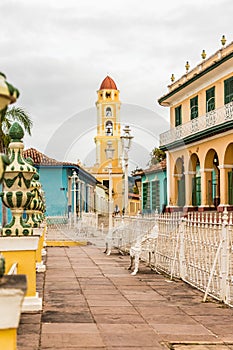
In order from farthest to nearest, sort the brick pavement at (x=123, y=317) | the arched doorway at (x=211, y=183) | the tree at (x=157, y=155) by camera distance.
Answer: the tree at (x=157, y=155), the arched doorway at (x=211, y=183), the brick pavement at (x=123, y=317)

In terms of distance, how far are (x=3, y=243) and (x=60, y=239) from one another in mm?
16676

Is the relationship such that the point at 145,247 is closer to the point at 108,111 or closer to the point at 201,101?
the point at 201,101

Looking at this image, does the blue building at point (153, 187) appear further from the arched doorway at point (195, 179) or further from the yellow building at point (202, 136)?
the arched doorway at point (195, 179)

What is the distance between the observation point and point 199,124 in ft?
86.2

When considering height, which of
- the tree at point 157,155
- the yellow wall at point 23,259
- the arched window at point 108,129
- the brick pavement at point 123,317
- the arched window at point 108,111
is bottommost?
the brick pavement at point 123,317

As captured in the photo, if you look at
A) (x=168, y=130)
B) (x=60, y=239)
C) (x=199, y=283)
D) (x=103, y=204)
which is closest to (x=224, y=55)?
(x=168, y=130)

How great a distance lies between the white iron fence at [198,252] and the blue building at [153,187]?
21.6m

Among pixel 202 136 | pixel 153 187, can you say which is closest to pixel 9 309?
pixel 202 136

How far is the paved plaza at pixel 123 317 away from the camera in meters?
5.75

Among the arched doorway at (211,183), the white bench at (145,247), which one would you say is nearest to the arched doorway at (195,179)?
the arched doorway at (211,183)

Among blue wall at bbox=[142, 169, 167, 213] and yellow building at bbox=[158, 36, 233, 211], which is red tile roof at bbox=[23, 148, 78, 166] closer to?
blue wall at bbox=[142, 169, 167, 213]

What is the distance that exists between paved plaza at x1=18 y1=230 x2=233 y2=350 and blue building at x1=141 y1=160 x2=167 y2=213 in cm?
2449

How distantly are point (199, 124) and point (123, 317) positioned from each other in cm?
1989

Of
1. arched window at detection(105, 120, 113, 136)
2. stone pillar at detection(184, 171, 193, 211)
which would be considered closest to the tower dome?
arched window at detection(105, 120, 113, 136)
